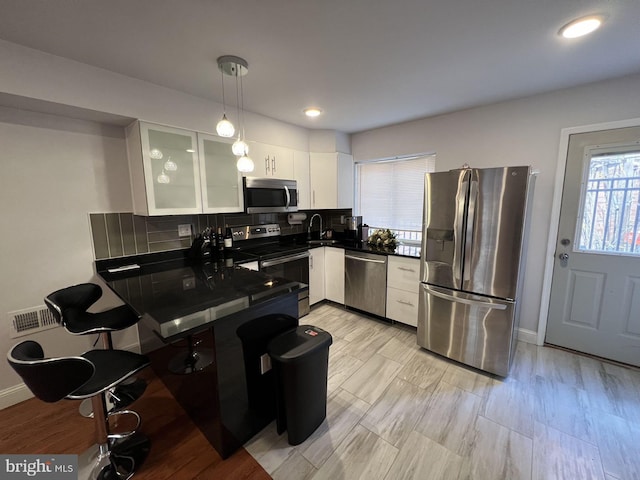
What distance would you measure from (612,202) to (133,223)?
14.2ft

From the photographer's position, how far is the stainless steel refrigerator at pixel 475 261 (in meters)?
2.04

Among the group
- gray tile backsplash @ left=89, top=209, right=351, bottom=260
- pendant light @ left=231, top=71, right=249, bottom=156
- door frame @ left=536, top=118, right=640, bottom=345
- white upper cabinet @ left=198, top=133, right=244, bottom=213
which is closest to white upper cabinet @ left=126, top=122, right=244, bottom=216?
white upper cabinet @ left=198, top=133, right=244, bottom=213

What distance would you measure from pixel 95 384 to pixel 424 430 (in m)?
1.93

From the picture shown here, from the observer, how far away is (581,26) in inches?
58.4

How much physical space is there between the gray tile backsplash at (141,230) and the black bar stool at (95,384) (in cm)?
117

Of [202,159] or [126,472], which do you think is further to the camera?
[202,159]

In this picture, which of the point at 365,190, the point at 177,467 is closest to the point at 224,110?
the point at 365,190

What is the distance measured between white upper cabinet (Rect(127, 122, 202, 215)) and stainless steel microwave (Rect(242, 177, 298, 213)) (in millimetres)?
537

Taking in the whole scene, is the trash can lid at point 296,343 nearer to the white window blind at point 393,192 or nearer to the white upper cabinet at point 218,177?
the white upper cabinet at point 218,177

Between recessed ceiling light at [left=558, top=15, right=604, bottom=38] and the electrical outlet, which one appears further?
the electrical outlet

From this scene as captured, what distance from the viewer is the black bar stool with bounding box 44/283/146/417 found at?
158cm

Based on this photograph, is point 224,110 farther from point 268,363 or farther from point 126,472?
point 126,472

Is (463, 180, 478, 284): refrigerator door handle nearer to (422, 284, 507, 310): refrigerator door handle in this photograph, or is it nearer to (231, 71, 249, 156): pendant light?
(422, 284, 507, 310): refrigerator door handle

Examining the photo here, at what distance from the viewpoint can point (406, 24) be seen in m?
1.47
